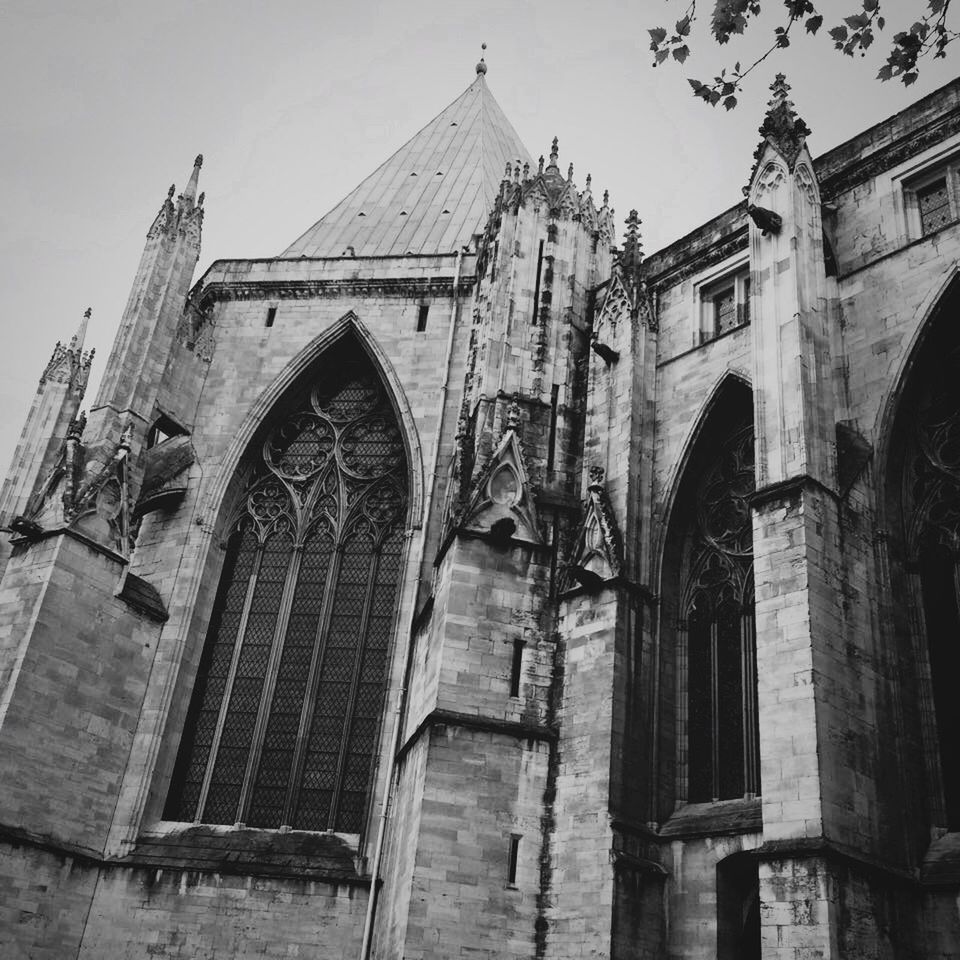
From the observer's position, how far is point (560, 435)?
1562 centimetres

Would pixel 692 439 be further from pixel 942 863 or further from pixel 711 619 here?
pixel 942 863

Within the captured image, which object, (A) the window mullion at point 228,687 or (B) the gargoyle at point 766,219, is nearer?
(B) the gargoyle at point 766,219

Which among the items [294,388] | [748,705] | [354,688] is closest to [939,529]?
[748,705]

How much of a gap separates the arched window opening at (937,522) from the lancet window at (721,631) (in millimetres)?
2075

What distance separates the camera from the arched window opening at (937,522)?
11.2 m

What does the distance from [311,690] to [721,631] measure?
20.7ft

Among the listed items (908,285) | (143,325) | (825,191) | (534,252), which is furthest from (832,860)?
(143,325)

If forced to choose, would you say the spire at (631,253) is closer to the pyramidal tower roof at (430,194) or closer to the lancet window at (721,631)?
the lancet window at (721,631)

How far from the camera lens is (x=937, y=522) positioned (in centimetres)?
1211

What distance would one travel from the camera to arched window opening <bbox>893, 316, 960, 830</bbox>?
11.2 meters

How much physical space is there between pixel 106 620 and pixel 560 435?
707 cm

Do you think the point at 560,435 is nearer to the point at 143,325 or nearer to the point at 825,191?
the point at 825,191

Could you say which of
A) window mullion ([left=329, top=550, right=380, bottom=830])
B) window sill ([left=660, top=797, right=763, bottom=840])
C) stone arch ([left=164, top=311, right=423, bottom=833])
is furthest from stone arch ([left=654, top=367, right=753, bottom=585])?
window mullion ([left=329, top=550, right=380, bottom=830])

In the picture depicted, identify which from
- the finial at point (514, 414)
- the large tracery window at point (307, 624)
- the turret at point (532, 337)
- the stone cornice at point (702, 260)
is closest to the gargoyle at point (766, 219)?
the stone cornice at point (702, 260)
